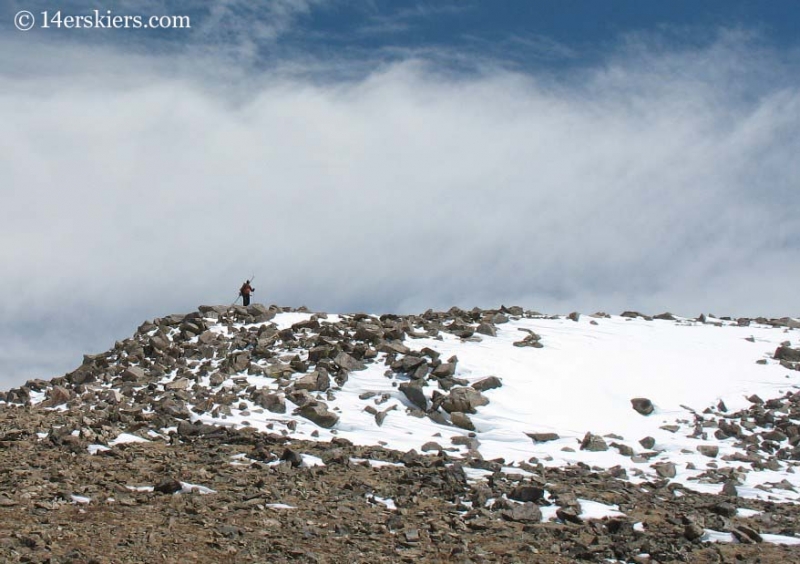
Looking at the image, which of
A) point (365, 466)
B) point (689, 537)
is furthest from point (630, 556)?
point (365, 466)

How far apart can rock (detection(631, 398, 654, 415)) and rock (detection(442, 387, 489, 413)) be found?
14.3 ft

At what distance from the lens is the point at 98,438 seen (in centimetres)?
1483

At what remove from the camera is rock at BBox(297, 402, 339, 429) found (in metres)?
17.6

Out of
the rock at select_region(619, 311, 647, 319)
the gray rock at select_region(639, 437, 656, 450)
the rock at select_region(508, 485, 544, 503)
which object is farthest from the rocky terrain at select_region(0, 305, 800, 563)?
the rock at select_region(619, 311, 647, 319)

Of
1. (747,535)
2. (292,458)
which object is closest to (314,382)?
(292,458)

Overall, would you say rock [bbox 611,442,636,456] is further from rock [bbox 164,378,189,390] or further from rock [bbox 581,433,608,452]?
rock [bbox 164,378,189,390]

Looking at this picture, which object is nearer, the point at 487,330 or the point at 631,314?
the point at 487,330

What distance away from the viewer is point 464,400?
1914cm

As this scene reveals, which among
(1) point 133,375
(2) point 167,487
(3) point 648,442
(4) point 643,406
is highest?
(1) point 133,375

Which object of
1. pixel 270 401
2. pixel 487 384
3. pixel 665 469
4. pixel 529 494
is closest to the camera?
pixel 529 494

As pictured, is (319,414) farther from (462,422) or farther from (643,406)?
(643,406)

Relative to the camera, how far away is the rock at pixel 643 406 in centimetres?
2047

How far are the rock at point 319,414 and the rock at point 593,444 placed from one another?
19.3ft

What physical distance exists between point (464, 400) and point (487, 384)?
148 cm
